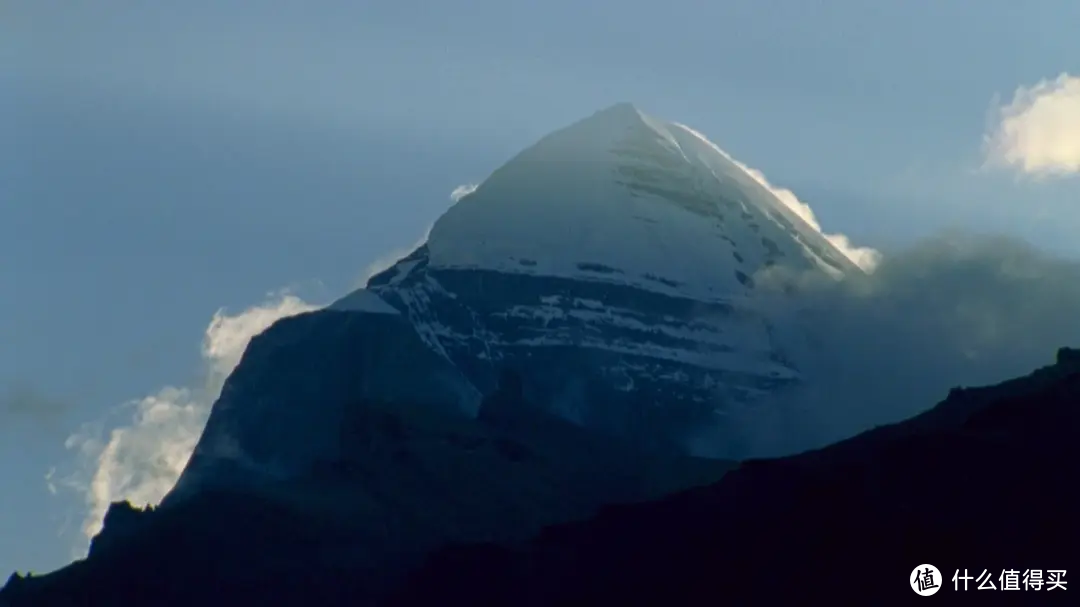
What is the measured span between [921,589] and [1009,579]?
8322 millimetres

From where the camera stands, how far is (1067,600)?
188 m

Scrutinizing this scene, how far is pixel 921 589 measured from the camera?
199375mm

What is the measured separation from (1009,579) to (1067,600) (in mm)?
6297

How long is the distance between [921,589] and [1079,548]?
12922mm

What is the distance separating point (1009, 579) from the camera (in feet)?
635

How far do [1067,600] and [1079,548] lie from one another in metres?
12.3

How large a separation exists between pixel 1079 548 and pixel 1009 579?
931cm

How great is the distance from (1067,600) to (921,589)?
14335mm
